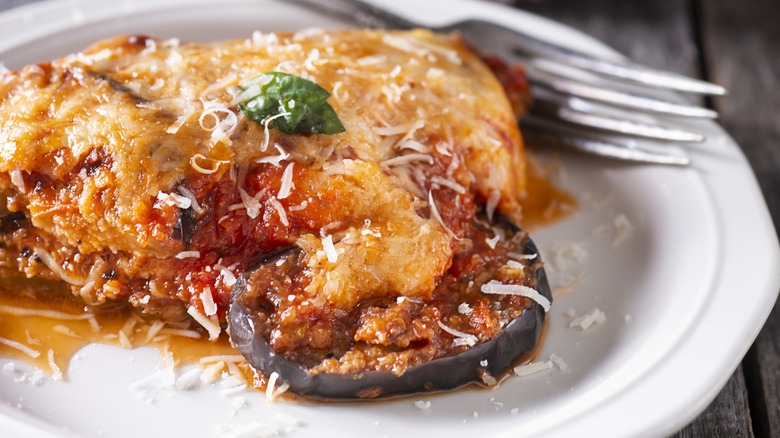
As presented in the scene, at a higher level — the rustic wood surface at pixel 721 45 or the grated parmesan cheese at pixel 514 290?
the grated parmesan cheese at pixel 514 290

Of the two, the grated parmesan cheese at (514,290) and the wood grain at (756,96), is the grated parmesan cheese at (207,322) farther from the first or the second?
the wood grain at (756,96)

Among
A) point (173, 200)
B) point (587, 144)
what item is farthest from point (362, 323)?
point (587, 144)

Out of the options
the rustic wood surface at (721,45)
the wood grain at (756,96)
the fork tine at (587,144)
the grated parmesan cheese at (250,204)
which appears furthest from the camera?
the rustic wood surface at (721,45)

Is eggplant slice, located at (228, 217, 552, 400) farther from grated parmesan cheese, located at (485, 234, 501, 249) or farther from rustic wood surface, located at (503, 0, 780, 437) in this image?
rustic wood surface, located at (503, 0, 780, 437)

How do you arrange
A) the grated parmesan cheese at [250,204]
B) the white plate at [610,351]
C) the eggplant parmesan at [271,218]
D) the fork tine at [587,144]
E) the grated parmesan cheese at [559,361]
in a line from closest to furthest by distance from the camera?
the white plate at [610,351] < the eggplant parmesan at [271,218] < the grated parmesan cheese at [250,204] < the grated parmesan cheese at [559,361] < the fork tine at [587,144]

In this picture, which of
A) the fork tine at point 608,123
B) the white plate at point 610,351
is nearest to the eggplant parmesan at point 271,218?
the white plate at point 610,351

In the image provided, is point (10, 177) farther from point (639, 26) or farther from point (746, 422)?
point (639, 26)

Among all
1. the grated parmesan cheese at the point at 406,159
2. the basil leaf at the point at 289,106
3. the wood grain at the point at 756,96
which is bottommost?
the wood grain at the point at 756,96
